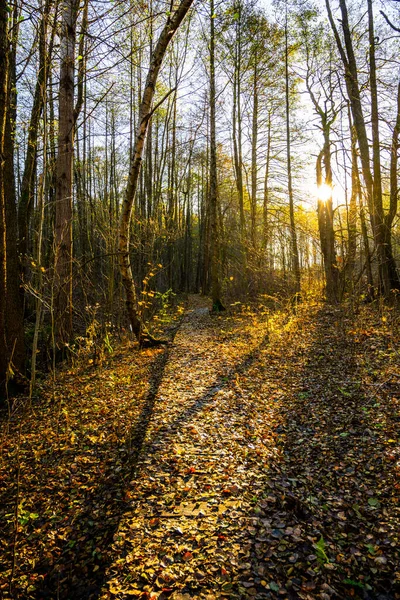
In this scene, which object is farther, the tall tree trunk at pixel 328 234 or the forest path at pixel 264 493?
the tall tree trunk at pixel 328 234

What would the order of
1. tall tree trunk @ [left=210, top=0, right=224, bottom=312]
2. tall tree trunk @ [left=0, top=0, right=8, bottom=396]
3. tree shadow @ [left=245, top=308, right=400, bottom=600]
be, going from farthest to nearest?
tall tree trunk @ [left=210, top=0, right=224, bottom=312] → tall tree trunk @ [left=0, top=0, right=8, bottom=396] → tree shadow @ [left=245, top=308, right=400, bottom=600]

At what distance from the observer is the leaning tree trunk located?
5.26 meters

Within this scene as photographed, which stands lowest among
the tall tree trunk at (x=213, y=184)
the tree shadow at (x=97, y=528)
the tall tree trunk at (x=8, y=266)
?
the tree shadow at (x=97, y=528)

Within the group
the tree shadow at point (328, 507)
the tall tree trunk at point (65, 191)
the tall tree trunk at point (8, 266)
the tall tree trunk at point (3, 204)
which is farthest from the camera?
the tall tree trunk at point (65, 191)

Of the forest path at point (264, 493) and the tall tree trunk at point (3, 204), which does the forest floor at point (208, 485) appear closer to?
the forest path at point (264, 493)

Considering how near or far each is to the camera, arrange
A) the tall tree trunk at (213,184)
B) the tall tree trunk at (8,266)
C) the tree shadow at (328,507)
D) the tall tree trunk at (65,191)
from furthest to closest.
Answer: the tall tree trunk at (213,184), the tall tree trunk at (65,191), the tall tree trunk at (8,266), the tree shadow at (328,507)

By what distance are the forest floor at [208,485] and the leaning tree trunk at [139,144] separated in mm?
1519

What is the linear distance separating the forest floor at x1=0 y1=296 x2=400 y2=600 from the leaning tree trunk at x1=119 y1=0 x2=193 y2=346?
1.52 metres

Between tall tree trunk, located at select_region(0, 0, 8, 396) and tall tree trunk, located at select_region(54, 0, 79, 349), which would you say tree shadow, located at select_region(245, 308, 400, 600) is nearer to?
tall tree trunk, located at select_region(0, 0, 8, 396)

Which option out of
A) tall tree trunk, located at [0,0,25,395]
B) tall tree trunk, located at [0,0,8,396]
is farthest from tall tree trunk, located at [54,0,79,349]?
tall tree trunk, located at [0,0,8,396]

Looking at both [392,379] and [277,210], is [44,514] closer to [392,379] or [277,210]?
[392,379]

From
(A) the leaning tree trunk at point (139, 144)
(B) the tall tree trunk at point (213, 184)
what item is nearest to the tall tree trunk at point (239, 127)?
(B) the tall tree trunk at point (213, 184)

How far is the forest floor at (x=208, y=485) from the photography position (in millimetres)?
2141

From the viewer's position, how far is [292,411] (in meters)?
4.41
